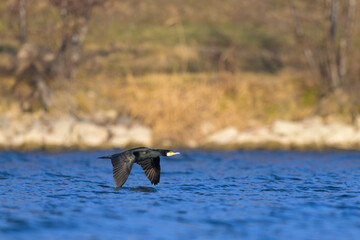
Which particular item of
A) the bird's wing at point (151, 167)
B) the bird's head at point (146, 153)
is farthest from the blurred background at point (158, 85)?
the bird's head at point (146, 153)

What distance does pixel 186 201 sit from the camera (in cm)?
1124

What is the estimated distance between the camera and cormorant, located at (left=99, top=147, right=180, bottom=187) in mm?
11703

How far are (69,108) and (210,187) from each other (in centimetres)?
1258

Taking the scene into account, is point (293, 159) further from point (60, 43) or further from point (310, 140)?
point (60, 43)

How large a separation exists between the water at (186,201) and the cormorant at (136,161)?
32 cm

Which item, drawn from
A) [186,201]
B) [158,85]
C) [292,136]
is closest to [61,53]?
[158,85]

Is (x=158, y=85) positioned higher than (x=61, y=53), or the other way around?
(x=61, y=53)

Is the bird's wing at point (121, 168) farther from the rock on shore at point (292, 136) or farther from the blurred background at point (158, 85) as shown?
the rock on shore at point (292, 136)

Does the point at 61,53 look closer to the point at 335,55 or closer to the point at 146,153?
the point at 335,55

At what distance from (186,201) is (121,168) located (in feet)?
4.48

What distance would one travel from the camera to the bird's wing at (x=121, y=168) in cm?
1166

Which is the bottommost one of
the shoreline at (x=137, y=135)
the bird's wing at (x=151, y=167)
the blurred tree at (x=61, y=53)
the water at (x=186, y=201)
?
the water at (x=186, y=201)

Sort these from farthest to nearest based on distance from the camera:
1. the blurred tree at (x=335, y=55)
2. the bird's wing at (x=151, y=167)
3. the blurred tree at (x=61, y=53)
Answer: the blurred tree at (x=335, y=55), the blurred tree at (x=61, y=53), the bird's wing at (x=151, y=167)

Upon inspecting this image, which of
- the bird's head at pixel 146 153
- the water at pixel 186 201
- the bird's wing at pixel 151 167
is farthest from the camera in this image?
the bird's wing at pixel 151 167
